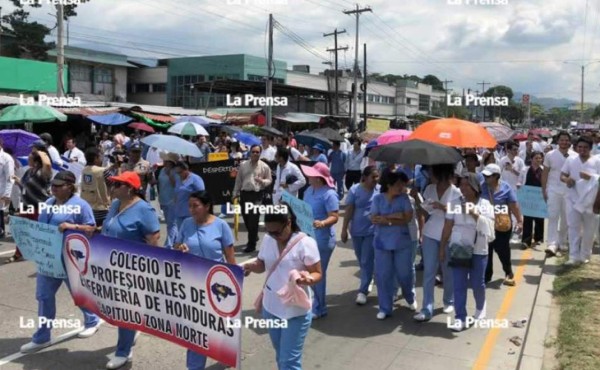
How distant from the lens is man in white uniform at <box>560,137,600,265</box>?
856 centimetres

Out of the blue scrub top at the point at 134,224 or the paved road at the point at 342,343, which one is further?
the paved road at the point at 342,343

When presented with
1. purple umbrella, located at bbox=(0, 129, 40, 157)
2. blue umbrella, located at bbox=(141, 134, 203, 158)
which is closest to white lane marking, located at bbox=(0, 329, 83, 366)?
blue umbrella, located at bbox=(141, 134, 203, 158)

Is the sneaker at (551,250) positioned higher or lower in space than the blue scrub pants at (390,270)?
lower

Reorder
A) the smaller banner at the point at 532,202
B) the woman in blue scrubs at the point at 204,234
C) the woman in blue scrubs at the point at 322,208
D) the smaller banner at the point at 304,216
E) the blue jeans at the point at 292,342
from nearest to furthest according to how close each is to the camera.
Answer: the blue jeans at the point at 292,342, the woman in blue scrubs at the point at 204,234, the smaller banner at the point at 304,216, the woman in blue scrubs at the point at 322,208, the smaller banner at the point at 532,202

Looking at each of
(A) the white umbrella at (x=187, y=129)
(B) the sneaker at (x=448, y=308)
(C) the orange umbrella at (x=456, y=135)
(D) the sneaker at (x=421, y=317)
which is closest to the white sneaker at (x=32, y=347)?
(D) the sneaker at (x=421, y=317)

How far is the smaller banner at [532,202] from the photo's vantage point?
33.2ft

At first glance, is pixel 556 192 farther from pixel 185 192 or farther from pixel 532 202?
pixel 185 192

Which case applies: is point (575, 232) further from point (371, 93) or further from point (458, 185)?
point (371, 93)

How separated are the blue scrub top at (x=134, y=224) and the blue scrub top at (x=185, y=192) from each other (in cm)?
265

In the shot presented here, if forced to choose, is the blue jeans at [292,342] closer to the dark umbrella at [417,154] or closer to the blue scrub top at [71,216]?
the blue scrub top at [71,216]

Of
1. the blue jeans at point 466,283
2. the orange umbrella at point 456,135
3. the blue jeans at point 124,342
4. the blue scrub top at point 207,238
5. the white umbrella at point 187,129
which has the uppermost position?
the white umbrella at point 187,129

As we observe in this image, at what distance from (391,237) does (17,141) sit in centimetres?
942

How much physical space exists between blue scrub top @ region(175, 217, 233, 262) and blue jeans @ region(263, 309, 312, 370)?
0.94 meters

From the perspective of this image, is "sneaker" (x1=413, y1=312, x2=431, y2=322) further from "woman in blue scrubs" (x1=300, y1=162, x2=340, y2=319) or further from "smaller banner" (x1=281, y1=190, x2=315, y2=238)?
"smaller banner" (x1=281, y1=190, x2=315, y2=238)
